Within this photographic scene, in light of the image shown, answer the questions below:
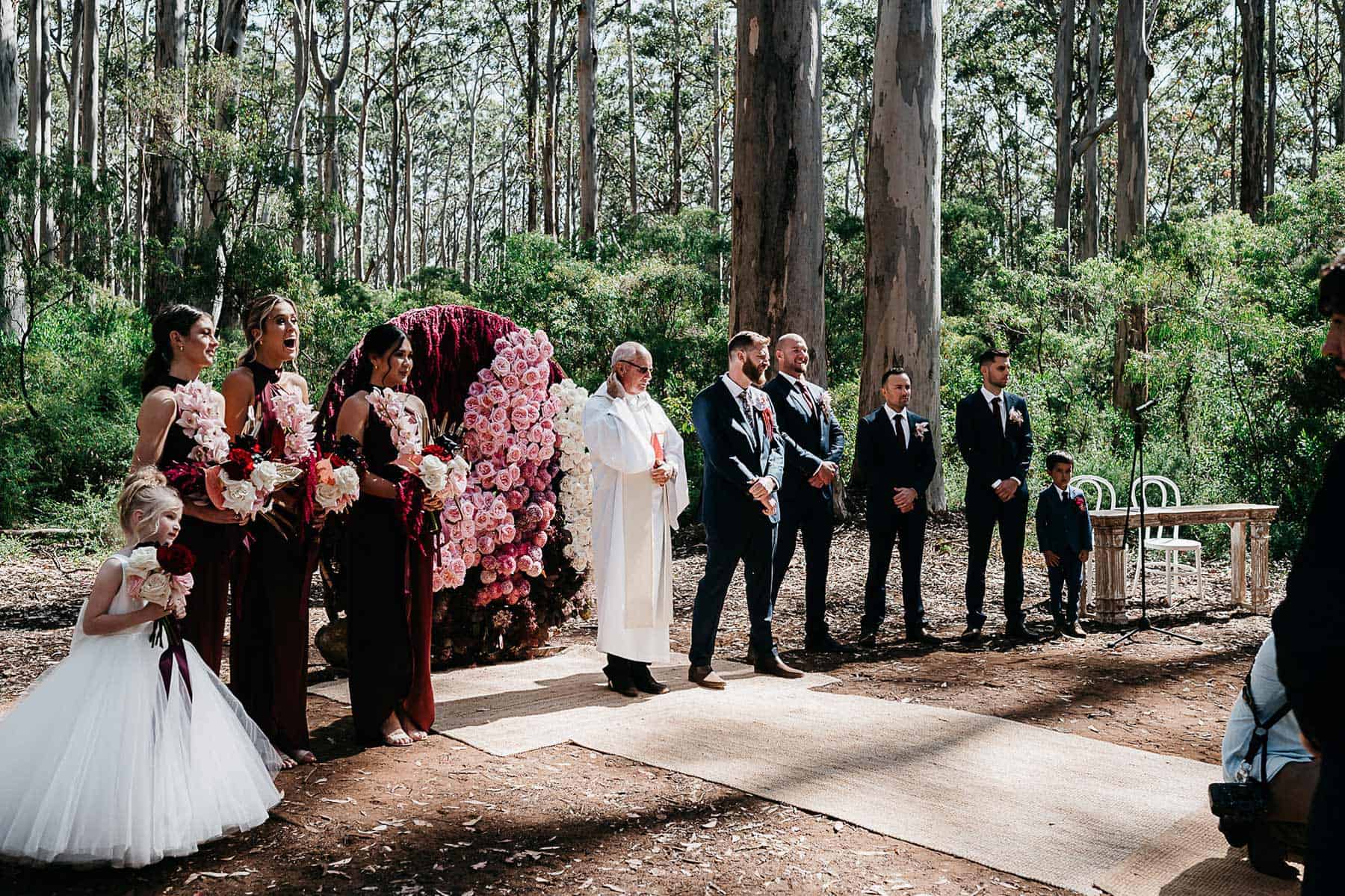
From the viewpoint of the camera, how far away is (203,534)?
4.53 meters

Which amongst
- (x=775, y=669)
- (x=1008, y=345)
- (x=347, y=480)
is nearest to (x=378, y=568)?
(x=347, y=480)

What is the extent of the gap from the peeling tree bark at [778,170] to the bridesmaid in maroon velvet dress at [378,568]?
6.18 meters

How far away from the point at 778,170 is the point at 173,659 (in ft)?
26.5

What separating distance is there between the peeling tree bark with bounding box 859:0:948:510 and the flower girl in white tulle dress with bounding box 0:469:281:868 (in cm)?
867

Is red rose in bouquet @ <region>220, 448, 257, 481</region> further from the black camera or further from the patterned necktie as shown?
the black camera

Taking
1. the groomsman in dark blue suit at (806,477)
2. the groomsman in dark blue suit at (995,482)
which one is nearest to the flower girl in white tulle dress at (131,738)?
the groomsman in dark blue suit at (806,477)

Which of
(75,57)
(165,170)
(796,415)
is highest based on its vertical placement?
(75,57)

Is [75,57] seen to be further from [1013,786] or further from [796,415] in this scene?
[1013,786]

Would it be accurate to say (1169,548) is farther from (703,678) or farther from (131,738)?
(131,738)

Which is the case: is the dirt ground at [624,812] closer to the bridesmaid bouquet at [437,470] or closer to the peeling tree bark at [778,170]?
the bridesmaid bouquet at [437,470]

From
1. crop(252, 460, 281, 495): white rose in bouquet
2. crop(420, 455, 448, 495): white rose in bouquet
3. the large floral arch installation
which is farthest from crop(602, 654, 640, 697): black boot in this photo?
crop(252, 460, 281, 495): white rose in bouquet

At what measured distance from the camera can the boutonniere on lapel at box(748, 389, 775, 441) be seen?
6816 millimetres

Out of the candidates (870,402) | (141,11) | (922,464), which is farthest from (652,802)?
(141,11)

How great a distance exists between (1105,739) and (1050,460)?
2.93m
